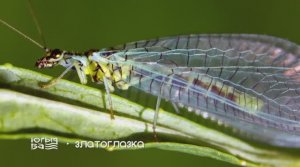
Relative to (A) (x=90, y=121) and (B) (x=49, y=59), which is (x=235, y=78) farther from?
(A) (x=90, y=121)

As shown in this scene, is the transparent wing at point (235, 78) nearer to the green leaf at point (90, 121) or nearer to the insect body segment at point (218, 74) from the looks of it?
the insect body segment at point (218, 74)

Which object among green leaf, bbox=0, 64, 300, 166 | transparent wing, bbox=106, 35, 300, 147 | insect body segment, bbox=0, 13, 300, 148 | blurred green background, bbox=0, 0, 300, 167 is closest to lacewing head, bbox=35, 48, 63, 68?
insect body segment, bbox=0, 13, 300, 148

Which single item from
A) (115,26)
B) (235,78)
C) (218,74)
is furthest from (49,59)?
(235,78)

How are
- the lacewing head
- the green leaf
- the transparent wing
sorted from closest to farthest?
the green leaf → the transparent wing → the lacewing head

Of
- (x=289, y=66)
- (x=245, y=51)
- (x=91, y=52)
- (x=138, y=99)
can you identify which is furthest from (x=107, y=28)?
(x=289, y=66)

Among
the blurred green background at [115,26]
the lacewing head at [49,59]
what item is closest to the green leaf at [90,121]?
the blurred green background at [115,26]

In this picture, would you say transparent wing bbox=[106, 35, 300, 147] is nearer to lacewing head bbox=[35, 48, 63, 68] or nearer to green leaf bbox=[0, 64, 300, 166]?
lacewing head bbox=[35, 48, 63, 68]
